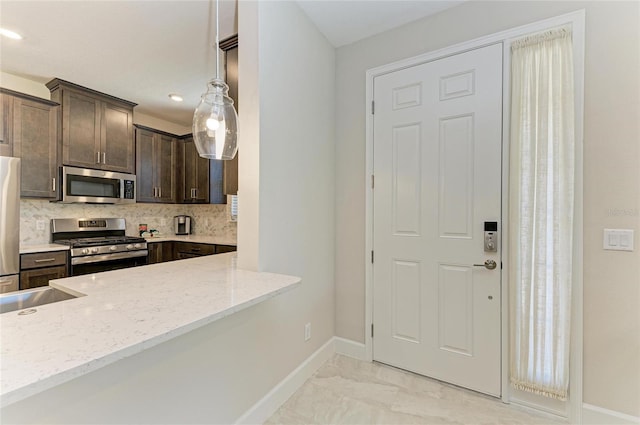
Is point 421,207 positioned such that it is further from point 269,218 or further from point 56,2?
point 56,2

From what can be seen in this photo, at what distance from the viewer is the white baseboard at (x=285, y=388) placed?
165 cm

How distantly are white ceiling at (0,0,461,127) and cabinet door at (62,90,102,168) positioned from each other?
202mm

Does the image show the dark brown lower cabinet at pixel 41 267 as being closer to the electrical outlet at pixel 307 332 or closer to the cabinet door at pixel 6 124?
the cabinet door at pixel 6 124

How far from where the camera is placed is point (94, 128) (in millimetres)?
3320

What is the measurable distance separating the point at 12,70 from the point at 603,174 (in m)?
5.11

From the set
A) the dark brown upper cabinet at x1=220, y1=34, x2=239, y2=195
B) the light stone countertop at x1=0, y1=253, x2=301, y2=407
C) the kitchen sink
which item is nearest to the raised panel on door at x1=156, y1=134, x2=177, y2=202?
the dark brown upper cabinet at x1=220, y1=34, x2=239, y2=195

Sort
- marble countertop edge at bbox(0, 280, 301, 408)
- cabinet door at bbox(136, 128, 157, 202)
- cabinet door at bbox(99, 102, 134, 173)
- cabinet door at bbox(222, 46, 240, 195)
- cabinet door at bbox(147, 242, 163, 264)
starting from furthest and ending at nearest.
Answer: cabinet door at bbox(136, 128, 157, 202) < cabinet door at bbox(147, 242, 163, 264) < cabinet door at bbox(99, 102, 134, 173) < cabinet door at bbox(222, 46, 240, 195) < marble countertop edge at bbox(0, 280, 301, 408)

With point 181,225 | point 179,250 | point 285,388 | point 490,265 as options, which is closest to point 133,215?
point 181,225

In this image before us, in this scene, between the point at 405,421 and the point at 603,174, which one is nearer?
the point at 603,174

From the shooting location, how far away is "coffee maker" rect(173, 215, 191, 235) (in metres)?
4.59

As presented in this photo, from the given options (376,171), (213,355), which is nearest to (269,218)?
(213,355)

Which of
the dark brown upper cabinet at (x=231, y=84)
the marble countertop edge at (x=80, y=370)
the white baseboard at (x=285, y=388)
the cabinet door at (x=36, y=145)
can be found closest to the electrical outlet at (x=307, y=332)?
the white baseboard at (x=285, y=388)

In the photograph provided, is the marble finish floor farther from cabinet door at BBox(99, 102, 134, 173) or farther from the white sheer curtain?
cabinet door at BBox(99, 102, 134, 173)

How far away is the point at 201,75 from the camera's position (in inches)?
120
